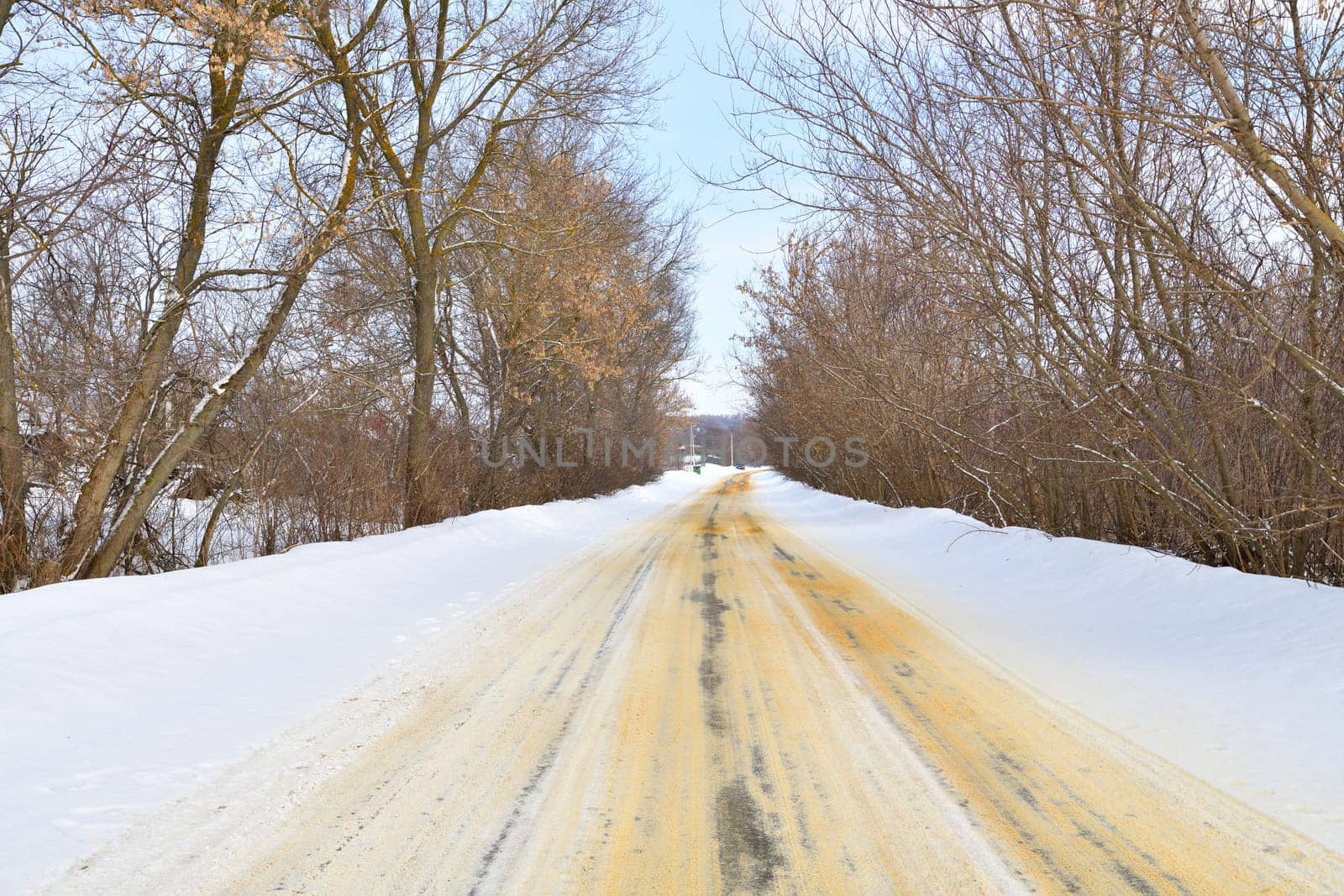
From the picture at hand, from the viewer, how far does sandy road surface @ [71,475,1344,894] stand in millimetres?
2326

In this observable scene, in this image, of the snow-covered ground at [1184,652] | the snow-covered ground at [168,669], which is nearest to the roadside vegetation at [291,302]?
the snow-covered ground at [168,669]

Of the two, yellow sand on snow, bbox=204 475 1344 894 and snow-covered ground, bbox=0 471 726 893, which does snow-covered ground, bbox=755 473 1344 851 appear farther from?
snow-covered ground, bbox=0 471 726 893

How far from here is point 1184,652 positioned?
4.92 metres

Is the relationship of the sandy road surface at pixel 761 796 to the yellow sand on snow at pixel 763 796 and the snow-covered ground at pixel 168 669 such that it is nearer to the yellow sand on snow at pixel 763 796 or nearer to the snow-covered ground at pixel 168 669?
the yellow sand on snow at pixel 763 796

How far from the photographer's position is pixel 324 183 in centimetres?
1096

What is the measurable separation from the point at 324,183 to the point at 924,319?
10.5 m

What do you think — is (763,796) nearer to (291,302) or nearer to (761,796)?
(761,796)

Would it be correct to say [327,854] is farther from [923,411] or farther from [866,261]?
[866,261]

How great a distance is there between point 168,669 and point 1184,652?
21.8ft

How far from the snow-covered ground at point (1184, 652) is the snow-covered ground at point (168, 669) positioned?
14.4 ft

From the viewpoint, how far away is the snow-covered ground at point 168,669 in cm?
282

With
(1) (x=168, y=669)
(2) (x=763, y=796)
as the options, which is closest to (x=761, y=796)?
(2) (x=763, y=796)

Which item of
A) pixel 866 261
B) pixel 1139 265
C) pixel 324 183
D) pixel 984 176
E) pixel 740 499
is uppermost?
pixel 324 183

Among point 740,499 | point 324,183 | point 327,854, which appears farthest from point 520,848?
point 740,499
